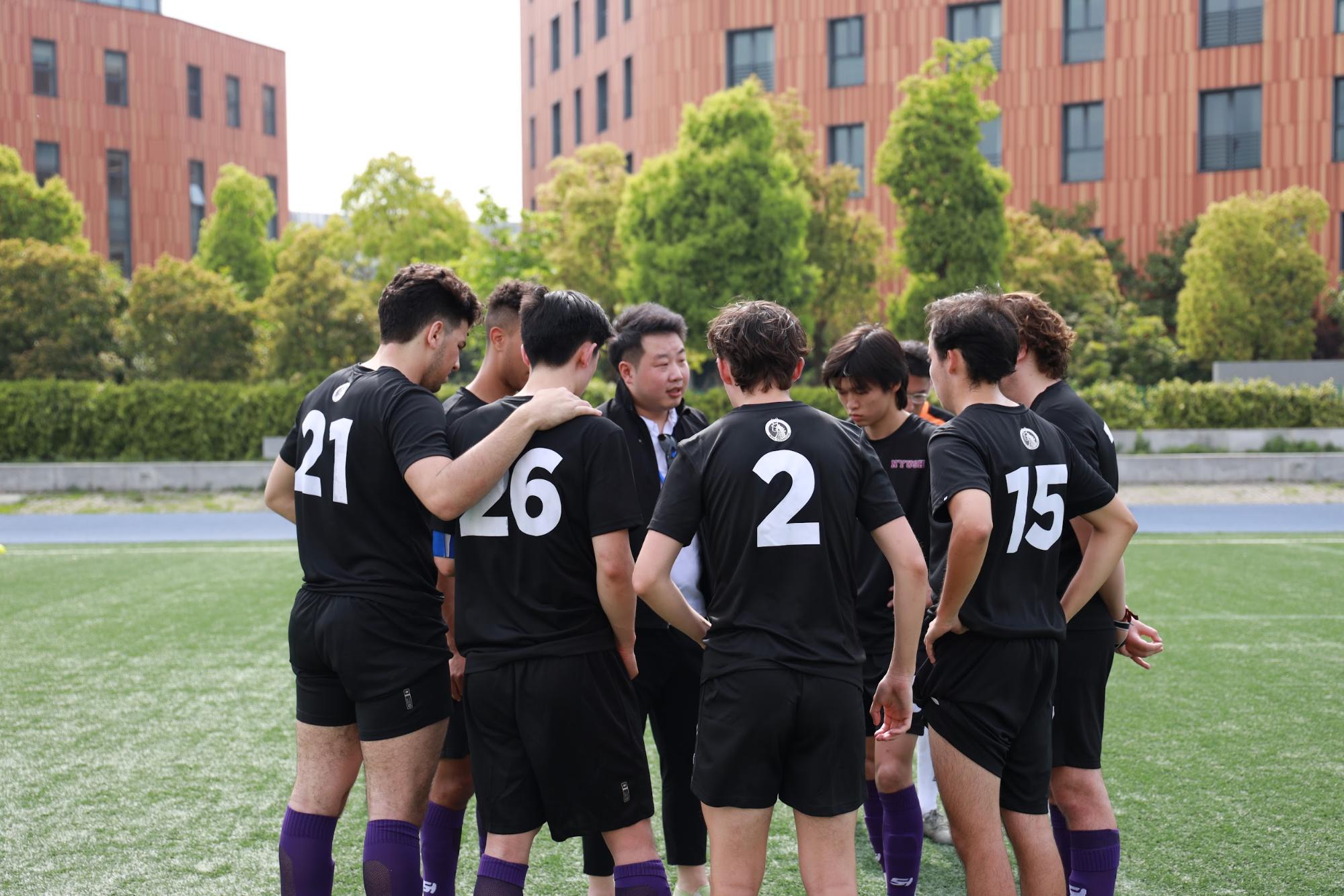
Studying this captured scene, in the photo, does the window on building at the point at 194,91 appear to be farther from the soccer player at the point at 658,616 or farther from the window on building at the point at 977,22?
the soccer player at the point at 658,616

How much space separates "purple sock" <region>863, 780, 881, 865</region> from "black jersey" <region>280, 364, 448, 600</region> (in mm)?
2031

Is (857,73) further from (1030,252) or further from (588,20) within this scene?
(588,20)

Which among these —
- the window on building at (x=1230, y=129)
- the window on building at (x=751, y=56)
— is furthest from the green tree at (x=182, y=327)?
the window on building at (x=1230, y=129)

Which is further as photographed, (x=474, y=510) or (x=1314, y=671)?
(x=1314, y=671)

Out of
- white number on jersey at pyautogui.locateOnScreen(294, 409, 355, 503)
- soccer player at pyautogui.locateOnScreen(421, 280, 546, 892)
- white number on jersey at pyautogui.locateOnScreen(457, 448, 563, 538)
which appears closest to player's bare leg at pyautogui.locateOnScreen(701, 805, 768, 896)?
white number on jersey at pyautogui.locateOnScreen(457, 448, 563, 538)

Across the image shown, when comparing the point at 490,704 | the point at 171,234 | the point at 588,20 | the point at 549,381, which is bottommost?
the point at 490,704

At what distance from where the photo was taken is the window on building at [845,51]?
Answer: 33.6 meters

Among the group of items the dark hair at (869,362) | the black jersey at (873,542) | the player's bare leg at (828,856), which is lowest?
the player's bare leg at (828,856)

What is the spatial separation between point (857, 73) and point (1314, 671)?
29.2 m

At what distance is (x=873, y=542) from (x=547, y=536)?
1.45 m

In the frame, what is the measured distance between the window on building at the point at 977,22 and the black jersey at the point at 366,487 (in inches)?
1296

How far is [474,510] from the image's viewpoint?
3.20 m

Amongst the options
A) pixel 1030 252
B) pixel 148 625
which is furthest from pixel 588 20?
pixel 148 625

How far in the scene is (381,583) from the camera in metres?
3.29
